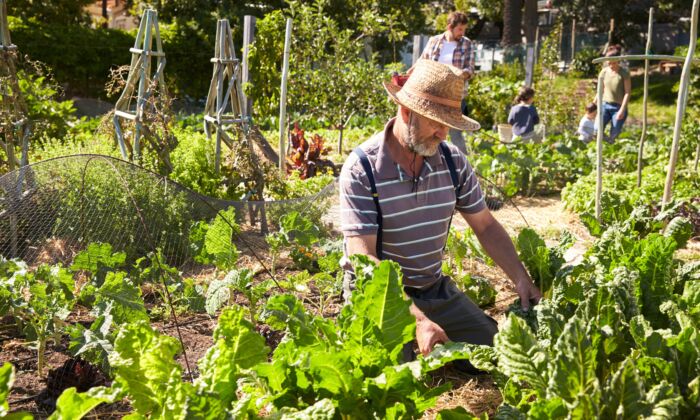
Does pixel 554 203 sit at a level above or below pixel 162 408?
below

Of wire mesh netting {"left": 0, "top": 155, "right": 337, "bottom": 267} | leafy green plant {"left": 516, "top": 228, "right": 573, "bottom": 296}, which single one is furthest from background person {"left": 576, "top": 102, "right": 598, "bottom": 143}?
leafy green plant {"left": 516, "top": 228, "right": 573, "bottom": 296}

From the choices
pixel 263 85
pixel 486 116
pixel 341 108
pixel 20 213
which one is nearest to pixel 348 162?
pixel 20 213

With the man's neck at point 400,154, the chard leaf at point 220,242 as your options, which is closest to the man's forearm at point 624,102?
the chard leaf at point 220,242

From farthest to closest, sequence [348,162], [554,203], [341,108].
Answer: [341,108] < [554,203] < [348,162]

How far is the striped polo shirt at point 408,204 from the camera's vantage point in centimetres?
320

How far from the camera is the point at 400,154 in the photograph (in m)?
3.28

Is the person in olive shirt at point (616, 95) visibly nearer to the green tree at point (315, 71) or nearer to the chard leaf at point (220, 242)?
the green tree at point (315, 71)

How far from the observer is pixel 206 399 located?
2033mm

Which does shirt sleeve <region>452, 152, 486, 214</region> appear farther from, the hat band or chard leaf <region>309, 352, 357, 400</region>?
chard leaf <region>309, 352, 357, 400</region>

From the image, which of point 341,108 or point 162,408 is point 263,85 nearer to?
point 341,108

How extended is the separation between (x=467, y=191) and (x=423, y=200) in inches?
10.5

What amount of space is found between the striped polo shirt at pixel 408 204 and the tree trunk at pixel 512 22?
60.7ft

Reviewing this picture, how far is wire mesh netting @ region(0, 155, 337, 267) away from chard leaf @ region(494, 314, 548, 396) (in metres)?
2.03

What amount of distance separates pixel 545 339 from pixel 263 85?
5.75 metres
